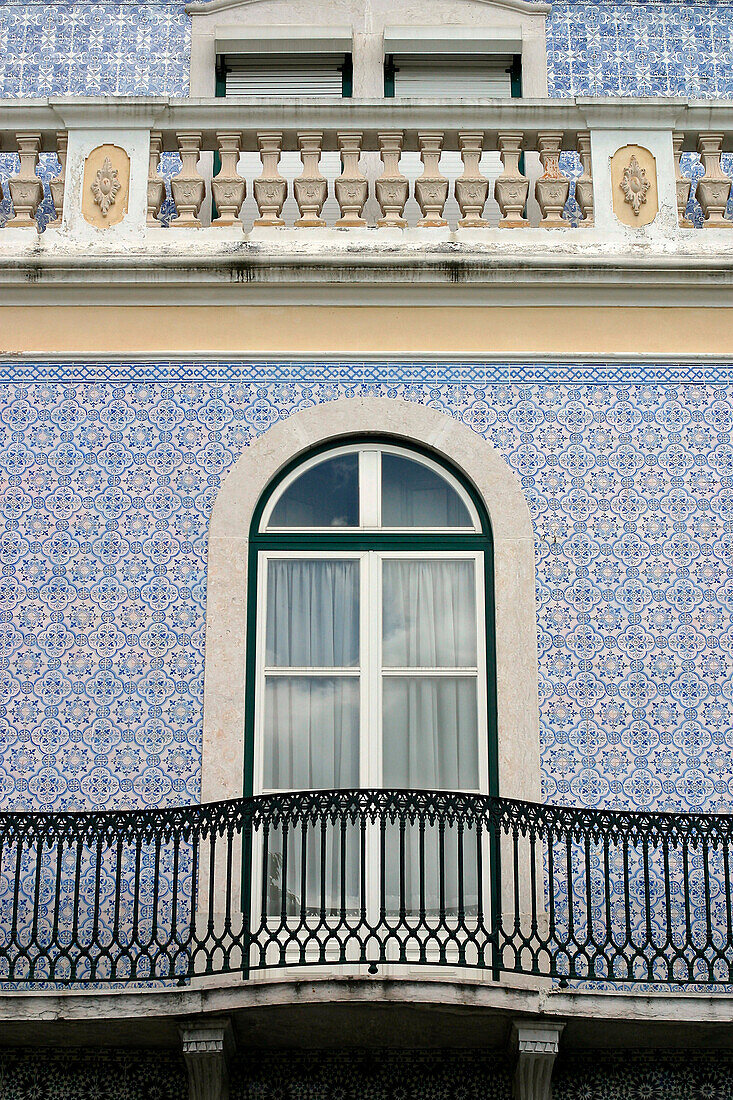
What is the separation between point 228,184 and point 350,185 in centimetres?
69

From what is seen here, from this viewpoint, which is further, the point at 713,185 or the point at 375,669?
the point at 713,185

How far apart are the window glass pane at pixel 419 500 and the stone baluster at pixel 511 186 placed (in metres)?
1.54

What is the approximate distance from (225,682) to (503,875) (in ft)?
5.67

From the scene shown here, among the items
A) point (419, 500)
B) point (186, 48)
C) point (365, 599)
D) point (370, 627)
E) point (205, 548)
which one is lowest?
point (370, 627)

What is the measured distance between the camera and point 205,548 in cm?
988

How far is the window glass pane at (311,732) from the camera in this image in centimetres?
962

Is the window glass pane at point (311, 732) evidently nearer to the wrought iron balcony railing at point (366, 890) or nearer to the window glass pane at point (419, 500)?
the wrought iron balcony railing at point (366, 890)

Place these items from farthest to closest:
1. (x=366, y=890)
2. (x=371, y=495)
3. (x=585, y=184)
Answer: (x=585, y=184) → (x=371, y=495) → (x=366, y=890)

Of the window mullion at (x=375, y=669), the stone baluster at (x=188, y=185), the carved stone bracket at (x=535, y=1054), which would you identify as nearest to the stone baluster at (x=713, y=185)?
the window mullion at (x=375, y=669)

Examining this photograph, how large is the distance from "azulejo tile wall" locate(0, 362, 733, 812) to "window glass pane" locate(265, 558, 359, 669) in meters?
0.42

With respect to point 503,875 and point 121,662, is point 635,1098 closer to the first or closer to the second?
point 503,875

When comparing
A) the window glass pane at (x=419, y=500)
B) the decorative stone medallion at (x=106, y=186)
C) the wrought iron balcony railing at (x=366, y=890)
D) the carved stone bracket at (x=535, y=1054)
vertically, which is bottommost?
the carved stone bracket at (x=535, y=1054)

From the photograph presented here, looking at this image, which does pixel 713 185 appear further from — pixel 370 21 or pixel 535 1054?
pixel 535 1054

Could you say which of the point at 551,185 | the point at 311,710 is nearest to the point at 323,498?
the point at 311,710
